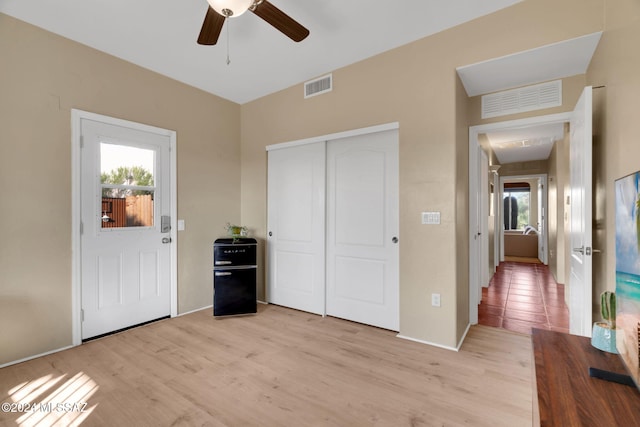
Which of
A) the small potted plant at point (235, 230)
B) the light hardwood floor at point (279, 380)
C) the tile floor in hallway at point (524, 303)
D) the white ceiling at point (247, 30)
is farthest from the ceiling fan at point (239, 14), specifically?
the tile floor in hallway at point (524, 303)

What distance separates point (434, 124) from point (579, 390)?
87.9 inches

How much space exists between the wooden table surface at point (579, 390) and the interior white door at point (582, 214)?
84 cm

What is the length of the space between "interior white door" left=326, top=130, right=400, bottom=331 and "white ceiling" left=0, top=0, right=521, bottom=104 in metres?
0.93

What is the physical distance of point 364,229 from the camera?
329cm

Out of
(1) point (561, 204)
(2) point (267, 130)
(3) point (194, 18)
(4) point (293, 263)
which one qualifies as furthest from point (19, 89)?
(1) point (561, 204)

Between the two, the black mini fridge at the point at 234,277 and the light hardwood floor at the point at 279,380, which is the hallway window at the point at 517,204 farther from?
the black mini fridge at the point at 234,277

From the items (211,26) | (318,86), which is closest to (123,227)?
(211,26)

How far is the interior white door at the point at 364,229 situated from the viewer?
3.11 meters

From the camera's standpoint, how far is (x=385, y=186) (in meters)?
3.14

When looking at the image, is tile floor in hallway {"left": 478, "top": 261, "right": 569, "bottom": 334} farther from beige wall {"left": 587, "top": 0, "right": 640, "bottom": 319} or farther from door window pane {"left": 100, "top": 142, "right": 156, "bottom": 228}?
door window pane {"left": 100, "top": 142, "right": 156, "bottom": 228}

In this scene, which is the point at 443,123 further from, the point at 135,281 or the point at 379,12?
the point at 135,281

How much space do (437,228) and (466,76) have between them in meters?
1.45

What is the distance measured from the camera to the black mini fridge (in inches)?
138

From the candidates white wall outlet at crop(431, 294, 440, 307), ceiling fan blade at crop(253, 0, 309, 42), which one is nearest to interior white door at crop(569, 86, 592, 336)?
white wall outlet at crop(431, 294, 440, 307)
